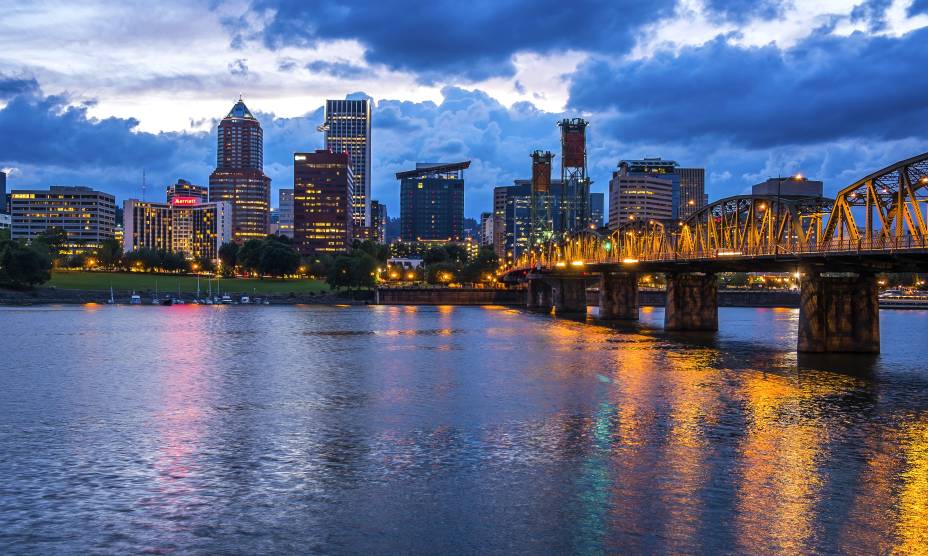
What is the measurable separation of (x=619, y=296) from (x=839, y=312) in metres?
79.1

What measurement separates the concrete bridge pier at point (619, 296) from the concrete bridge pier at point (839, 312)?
75.4 m

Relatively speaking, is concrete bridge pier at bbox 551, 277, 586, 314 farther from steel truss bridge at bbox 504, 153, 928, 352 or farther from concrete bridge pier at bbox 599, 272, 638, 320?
steel truss bridge at bbox 504, 153, 928, 352

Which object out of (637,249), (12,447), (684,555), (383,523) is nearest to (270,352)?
(12,447)

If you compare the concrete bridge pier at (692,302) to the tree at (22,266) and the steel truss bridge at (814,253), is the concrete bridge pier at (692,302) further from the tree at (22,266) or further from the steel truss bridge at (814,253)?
the tree at (22,266)

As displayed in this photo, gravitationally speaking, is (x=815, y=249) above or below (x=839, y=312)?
above

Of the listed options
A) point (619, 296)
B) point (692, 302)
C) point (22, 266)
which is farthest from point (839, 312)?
point (22, 266)

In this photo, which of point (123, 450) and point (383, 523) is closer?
point (383, 523)

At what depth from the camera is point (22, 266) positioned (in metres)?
188

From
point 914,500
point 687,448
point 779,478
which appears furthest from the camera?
point 687,448

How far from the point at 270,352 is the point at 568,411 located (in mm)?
43514

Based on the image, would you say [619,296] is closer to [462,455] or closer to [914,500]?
[462,455]

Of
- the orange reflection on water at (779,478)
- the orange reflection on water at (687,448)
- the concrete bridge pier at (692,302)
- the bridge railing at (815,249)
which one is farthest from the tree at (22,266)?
the orange reflection on water at (779,478)

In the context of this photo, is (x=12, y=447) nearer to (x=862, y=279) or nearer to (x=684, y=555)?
(x=684, y=555)

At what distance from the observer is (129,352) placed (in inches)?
3292
